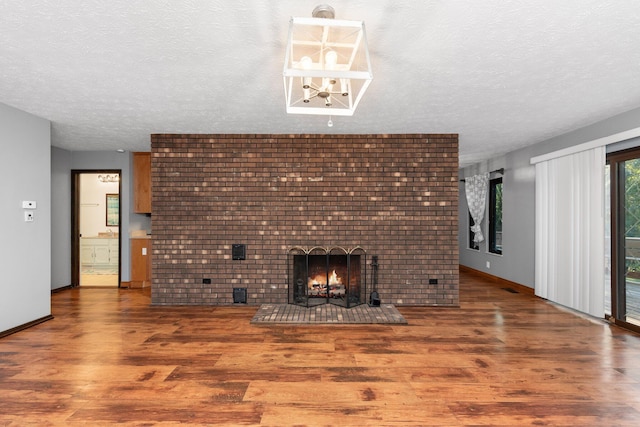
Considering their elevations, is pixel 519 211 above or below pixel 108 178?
below

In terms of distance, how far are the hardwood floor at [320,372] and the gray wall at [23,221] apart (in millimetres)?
340

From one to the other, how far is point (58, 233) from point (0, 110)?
9.91 feet

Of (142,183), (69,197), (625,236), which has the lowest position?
(625,236)

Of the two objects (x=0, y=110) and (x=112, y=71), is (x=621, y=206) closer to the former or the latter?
(x=112, y=71)

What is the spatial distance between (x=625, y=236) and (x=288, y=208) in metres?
4.14

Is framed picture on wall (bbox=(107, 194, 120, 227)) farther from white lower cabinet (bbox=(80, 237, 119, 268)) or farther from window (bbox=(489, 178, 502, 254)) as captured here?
window (bbox=(489, 178, 502, 254))

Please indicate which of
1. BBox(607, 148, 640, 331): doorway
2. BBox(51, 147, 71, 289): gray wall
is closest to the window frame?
BBox(607, 148, 640, 331): doorway

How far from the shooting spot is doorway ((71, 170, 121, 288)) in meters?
7.12

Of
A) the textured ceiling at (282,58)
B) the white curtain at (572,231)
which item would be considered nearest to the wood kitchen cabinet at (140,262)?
the textured ceiling at (282,58)

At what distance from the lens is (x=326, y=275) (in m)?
4.84

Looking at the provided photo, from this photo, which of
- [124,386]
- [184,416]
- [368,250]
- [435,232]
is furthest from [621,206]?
[124,386]

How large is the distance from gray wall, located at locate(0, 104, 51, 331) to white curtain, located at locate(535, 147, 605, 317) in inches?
267

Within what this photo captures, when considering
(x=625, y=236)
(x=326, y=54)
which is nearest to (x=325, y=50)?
(x=326, y=54)

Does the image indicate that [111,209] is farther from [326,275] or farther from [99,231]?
[326,275]
